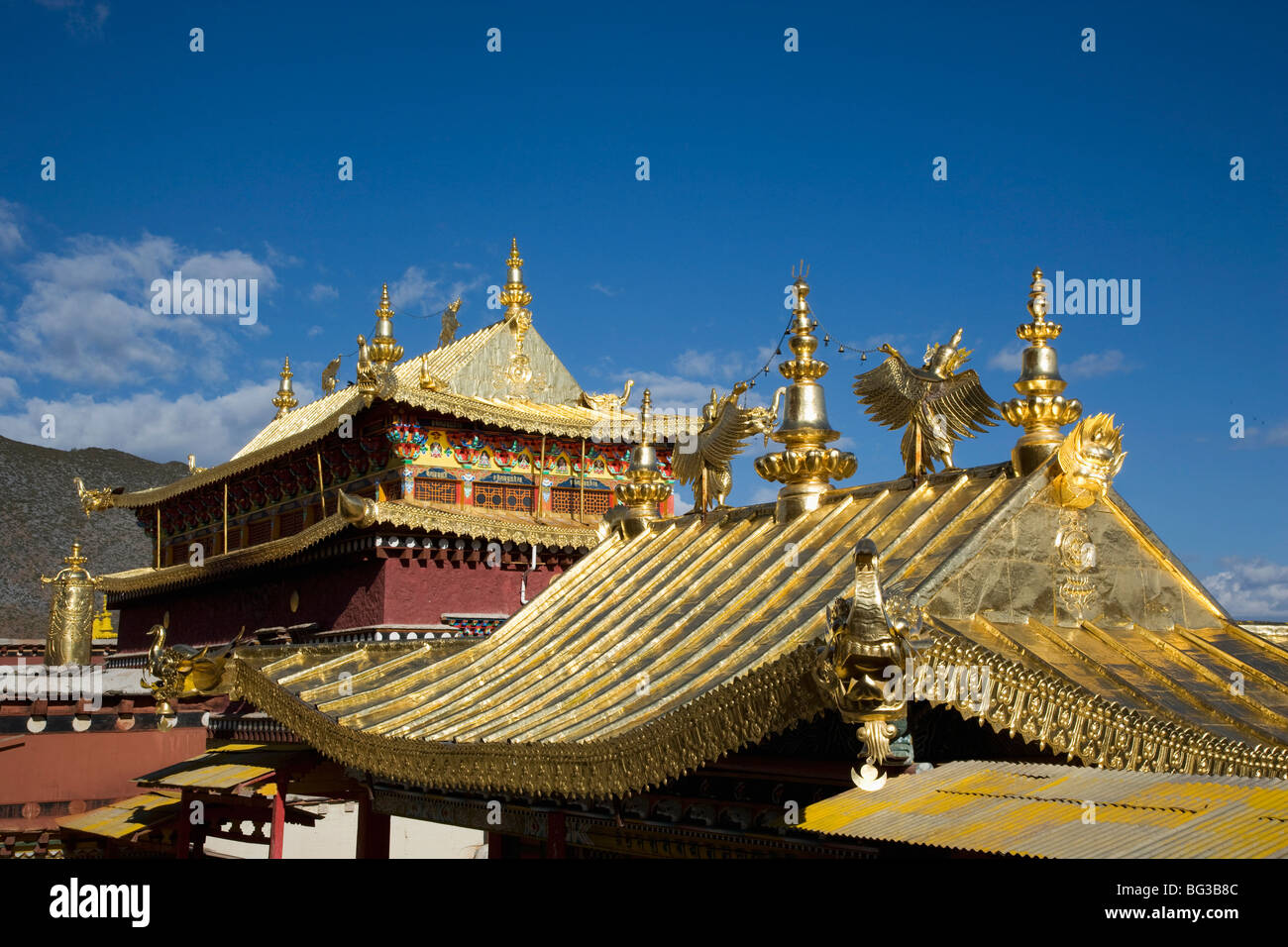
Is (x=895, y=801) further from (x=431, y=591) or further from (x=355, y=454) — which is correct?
(x=355, y=454)

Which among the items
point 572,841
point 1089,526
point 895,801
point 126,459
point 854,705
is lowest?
point 572,841

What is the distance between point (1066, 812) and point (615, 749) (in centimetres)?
228

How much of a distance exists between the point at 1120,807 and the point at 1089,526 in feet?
8.74

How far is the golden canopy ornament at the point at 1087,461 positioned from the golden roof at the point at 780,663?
123 millimetres

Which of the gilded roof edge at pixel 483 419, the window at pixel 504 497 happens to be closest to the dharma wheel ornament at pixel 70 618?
the gilded roof edge at pixel 483 419

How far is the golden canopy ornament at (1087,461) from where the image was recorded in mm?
6664

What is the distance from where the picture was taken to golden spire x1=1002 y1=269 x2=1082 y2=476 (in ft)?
22.4

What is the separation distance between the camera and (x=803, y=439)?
891cm

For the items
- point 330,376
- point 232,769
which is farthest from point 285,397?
point 232,769

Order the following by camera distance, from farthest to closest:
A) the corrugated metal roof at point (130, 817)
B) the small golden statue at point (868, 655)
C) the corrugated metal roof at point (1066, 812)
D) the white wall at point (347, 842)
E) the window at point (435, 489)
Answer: the window at point (435, 489), the white wall at point (347, 842), the corrugated metal roof at point (130, 817), the small golden statue at point (868, 655), the corrugated metal roof at point (1066, 812)

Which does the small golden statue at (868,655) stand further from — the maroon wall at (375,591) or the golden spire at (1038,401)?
the maroon wall at (375,591)

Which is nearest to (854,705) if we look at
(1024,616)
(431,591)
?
(1024,616)

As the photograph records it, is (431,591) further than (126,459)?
No

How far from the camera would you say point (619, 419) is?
24219 mm
